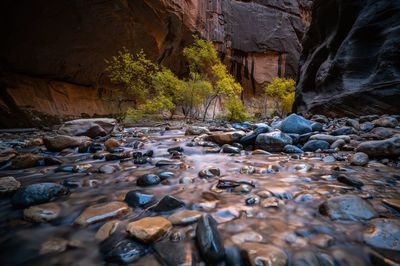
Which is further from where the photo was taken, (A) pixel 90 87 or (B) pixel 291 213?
(A) pixel 90 87

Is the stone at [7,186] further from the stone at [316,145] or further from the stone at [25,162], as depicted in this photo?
the stone at [316,145]

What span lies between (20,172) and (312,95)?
1123cm

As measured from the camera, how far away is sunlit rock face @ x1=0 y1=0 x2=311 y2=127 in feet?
A: 32.3

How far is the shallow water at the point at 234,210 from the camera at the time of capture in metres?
1.00

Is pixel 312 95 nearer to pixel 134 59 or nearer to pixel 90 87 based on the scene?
pixel 134 59

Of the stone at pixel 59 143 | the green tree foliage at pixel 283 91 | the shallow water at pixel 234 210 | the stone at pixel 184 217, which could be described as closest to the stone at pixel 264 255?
the shallow water at pixel 234 210

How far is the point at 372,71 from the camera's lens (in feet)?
23.0

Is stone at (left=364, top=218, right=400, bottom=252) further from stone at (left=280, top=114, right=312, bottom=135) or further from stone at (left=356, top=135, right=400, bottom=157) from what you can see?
stone at (left=280, top=114, right=312, bottom=135)

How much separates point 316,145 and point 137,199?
115 inches

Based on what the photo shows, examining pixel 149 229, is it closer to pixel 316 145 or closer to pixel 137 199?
pixel 137 199

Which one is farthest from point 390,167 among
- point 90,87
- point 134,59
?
point 90,87

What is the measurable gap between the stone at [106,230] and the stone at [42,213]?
1.26 feet

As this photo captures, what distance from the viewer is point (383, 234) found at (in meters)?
1.04

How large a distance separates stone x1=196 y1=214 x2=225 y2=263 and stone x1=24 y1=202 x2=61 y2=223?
38.3 inches
